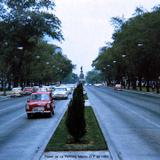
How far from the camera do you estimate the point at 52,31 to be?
252 ft

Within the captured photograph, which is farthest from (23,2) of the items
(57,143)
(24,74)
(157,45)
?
(57,143)

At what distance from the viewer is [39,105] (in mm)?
31953

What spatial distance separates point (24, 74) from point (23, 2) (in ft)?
112

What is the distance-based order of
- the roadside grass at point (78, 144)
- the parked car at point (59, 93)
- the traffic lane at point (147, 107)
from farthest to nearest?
the parked car at point (59, 93), the traffic lane at point (147, 107), the roadside grass at point (78, 144)

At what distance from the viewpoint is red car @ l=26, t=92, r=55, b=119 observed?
31750 mm

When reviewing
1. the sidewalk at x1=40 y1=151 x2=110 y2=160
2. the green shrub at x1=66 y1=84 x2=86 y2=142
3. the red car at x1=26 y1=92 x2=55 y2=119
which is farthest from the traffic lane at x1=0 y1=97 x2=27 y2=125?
the sidewalk at x1=40 y1=151 x2=110 y2=160

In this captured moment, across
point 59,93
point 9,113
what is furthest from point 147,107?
point 59,93

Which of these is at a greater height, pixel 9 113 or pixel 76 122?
pixel 76 122

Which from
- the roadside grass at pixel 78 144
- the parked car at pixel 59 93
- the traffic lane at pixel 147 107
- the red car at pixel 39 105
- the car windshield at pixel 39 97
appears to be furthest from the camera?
the parked car at pixel 59 93

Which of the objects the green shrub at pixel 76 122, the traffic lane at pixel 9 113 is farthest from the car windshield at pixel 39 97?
the green shrub at pixel 76 122

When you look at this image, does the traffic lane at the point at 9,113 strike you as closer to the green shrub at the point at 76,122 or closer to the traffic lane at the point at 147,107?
the traffic lane at the point at 147,107

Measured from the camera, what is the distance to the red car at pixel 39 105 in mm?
31750

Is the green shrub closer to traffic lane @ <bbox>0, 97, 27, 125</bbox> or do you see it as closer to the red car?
traffic lane @ <bbox>0, 97, 27, 125</bbox>

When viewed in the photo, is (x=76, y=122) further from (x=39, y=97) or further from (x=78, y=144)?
(x=39, y=97)
